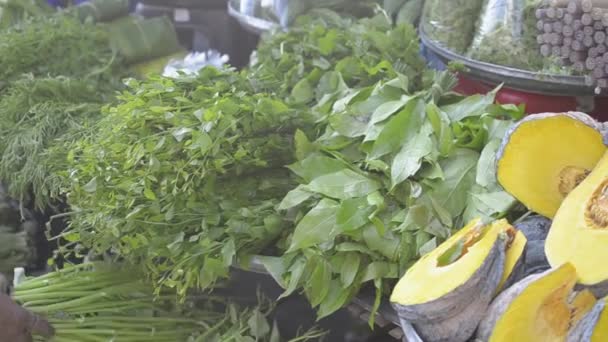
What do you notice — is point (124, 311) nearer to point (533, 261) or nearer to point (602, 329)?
point (533, 261)

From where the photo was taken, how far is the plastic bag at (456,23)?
5.67 feet

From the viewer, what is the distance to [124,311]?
1361 millimetres

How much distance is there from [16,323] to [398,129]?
0.78 meters

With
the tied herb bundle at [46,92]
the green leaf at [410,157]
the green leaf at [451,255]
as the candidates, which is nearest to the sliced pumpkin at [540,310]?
the green leaf at [451,255]

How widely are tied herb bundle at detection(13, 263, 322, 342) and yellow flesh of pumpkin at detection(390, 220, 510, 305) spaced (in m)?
0.44

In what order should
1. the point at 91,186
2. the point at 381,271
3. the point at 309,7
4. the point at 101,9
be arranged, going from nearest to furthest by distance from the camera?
the point at 381,271, the point at 91,186, the point at 309,7, the point at 101,9

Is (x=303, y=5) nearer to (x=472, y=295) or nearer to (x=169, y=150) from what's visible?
(x=169, y=150)

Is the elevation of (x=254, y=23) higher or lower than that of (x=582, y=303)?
lower

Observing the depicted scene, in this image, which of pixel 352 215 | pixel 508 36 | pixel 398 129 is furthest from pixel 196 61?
pixel 352 215

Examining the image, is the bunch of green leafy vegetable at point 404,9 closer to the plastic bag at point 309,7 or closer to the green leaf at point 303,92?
the plastic bag at point 309,7

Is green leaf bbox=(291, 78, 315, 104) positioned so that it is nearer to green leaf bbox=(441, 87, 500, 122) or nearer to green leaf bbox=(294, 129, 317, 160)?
green leaf bbox=(294, 129, 317, 160)

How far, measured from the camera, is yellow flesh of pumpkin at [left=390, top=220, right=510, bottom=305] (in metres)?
0.84

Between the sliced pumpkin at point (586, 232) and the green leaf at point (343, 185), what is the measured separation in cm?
36

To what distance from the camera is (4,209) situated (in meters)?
1.72
